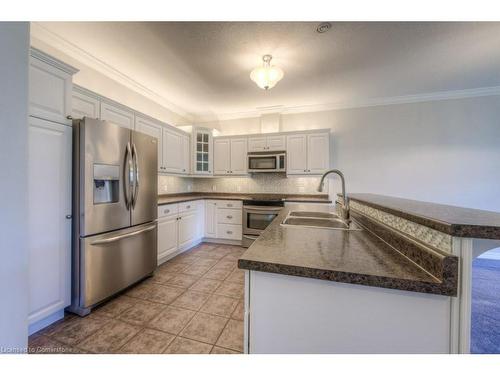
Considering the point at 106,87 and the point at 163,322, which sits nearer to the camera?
the point at 163,322

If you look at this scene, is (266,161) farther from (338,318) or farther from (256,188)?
(338,318)

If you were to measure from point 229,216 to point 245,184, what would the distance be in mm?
895

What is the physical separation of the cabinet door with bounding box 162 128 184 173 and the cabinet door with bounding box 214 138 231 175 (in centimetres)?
74

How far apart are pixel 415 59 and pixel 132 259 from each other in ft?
13.1

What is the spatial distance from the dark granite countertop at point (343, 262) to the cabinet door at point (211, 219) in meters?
2.94

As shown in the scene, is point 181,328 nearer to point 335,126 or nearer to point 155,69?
point 155,69

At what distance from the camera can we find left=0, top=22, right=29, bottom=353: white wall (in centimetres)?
99

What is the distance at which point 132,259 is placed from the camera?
2146 mm

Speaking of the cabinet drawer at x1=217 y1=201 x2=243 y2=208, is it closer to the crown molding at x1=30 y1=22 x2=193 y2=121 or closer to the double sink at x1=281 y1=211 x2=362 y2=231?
the double sink at x1=281 y1=211 x2=362 y2=231

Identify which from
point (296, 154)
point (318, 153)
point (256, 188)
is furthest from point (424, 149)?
point (256, 188)

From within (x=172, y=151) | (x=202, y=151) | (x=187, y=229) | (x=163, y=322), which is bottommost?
(x=163, y=322)

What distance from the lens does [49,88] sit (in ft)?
5.24

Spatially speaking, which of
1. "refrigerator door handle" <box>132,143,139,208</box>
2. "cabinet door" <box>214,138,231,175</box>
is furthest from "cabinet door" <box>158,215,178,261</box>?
"cabinet door" <box>214,138,231,175</box>
